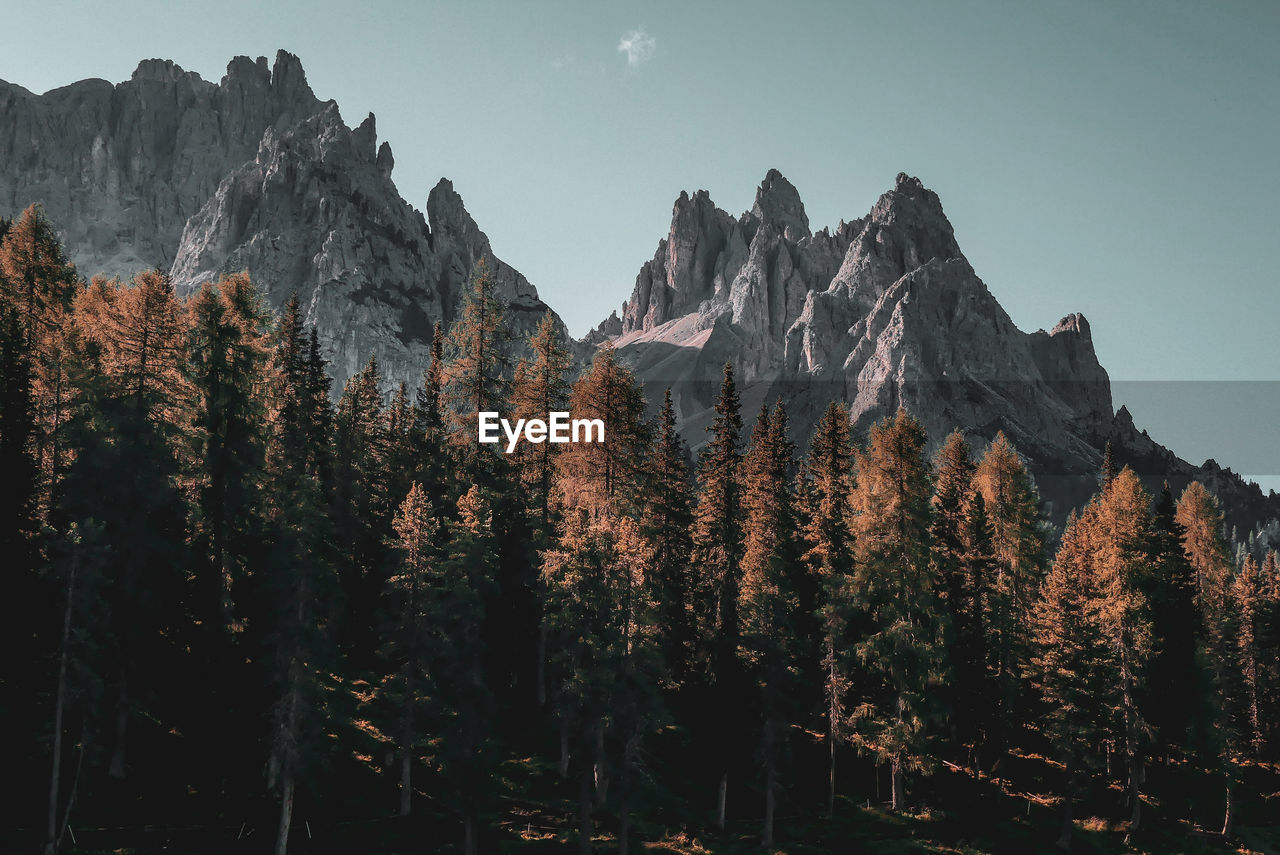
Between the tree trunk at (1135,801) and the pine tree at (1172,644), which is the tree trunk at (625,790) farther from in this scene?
the pine tree at (1172,644)

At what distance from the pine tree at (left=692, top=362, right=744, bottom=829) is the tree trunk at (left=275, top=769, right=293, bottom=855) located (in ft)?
59.2

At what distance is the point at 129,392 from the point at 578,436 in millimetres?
20308

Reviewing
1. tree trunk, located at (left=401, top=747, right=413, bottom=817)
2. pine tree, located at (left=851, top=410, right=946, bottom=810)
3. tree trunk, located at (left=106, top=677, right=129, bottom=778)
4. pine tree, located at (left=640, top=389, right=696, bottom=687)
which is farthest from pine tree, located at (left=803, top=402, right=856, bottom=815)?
tree trunk, located at (left=106, top=677, right=129, bottom=778)

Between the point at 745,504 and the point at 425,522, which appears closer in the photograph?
the point at 425,522

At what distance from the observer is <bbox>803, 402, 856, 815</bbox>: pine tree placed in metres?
44.4

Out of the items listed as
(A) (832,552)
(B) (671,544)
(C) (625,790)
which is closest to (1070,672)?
(A) (832,552)

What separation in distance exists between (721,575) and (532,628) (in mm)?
10308

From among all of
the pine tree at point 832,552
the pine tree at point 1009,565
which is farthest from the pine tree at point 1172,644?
the pine tree at point 832,552

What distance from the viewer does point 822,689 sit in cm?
4875

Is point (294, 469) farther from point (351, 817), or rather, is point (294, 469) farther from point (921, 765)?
point (921, 765)

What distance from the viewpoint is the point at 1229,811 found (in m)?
48.3

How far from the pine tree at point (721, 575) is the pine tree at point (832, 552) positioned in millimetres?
4235

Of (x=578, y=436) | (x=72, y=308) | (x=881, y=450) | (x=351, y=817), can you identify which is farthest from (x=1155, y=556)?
(x=72, y=308)

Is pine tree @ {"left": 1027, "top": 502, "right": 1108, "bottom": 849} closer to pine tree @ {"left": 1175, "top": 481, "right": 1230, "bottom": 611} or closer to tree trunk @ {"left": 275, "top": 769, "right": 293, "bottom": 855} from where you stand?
pine tree @ {"left": 1175, "top": 481, "right": 1230, "bottom": 611}
